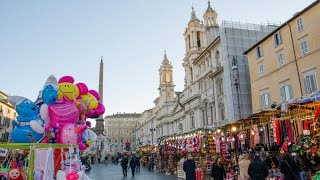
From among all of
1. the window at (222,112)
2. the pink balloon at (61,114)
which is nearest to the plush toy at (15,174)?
the pink balloon at (61,114)

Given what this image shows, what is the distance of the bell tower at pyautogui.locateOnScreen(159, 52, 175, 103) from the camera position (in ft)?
236

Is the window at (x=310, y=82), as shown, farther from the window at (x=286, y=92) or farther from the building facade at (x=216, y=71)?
the building facade at (x=216, y=71)

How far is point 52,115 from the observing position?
9.73m

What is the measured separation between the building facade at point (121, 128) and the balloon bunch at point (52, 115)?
11684 cm

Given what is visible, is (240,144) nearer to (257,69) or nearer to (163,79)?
(257,69)

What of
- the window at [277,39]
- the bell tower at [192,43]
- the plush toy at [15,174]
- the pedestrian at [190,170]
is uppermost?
the bell tower at [192,43]

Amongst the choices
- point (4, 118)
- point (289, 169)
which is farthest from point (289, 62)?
point (4, 118)

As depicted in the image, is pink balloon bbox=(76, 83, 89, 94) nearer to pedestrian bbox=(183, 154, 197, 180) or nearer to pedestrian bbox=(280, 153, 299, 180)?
pedestrian bbox=(183, 154, 197, 180)

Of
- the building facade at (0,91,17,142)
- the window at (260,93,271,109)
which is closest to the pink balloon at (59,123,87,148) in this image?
the window at (260,93,271,109)

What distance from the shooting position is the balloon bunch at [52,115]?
9.73 metres

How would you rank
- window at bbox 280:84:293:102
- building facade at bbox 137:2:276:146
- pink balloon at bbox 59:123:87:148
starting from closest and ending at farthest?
1. pink balloon at bbox 59:123:87:148
2. window at bbox 280:84:293:102
3. building facade at bbox 137:2:276:146

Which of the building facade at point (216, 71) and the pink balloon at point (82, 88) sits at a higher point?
the building facade at point (216, 71)

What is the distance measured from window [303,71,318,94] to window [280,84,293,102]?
64.2 inches

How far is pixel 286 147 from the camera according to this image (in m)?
13.6
